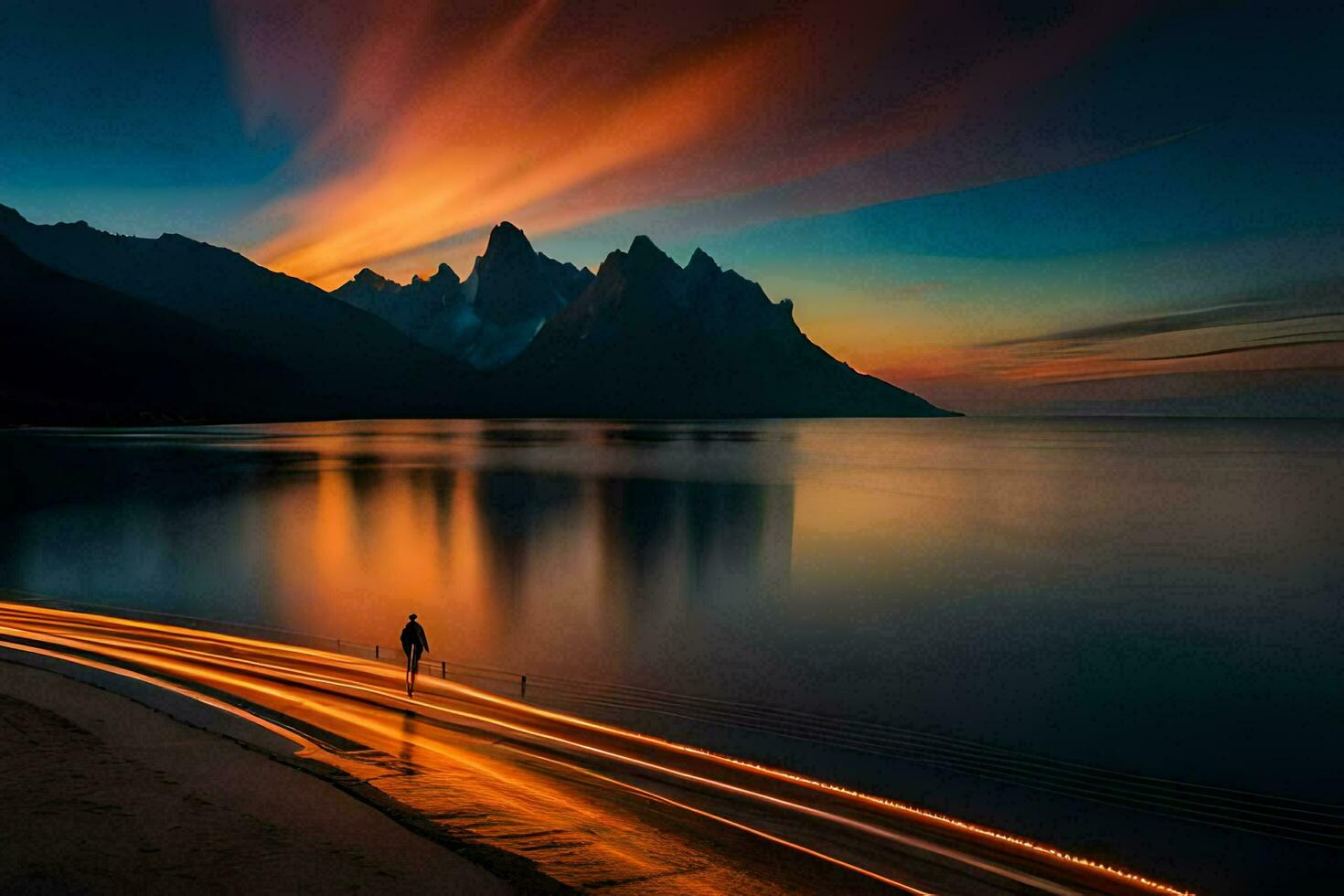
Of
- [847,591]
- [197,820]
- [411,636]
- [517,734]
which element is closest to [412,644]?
[411,636]

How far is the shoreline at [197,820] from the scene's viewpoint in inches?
335

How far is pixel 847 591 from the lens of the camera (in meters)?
35.0

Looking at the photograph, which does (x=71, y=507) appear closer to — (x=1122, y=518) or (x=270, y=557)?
(x=270, y=557)

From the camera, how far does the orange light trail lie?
1180cm

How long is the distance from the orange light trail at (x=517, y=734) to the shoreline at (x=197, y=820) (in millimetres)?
1728

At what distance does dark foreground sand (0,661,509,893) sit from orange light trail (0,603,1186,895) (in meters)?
2.12

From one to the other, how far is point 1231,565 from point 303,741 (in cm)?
4608

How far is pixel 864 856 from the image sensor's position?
1112cm

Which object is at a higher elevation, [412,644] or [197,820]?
[412,644]

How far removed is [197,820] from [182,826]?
0.68ft

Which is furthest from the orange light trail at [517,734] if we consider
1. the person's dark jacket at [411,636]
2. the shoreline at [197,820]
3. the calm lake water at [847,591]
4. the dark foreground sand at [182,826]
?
the dark foreground sand at [182,826]

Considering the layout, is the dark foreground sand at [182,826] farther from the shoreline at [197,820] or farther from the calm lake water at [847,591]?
the calm lake water at [847,591]

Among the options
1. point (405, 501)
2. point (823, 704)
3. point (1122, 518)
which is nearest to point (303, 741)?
point (823, 704)

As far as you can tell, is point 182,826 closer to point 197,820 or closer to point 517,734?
point 197,820
